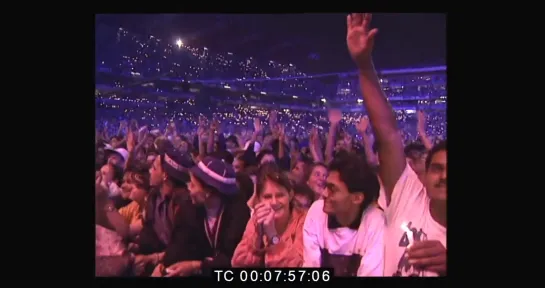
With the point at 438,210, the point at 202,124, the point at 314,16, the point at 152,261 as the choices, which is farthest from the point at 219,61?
the point at 438,210

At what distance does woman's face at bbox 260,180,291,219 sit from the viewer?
3.52m

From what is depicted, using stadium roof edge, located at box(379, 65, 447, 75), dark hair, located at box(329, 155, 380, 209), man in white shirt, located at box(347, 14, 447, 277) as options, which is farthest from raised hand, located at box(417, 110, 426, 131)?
dark hair, located at box(329, 155, 380, 209)

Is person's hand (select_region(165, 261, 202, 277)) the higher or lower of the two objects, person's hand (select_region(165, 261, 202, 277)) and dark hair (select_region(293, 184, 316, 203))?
the lower

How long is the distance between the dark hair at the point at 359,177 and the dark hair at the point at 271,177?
29cm

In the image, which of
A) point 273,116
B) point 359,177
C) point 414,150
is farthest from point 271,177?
point 414,150

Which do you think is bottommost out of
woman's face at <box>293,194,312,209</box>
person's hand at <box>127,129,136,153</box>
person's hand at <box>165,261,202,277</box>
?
person's hand at <box>165,261,202,277</box>

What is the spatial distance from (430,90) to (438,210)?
26.4 inches

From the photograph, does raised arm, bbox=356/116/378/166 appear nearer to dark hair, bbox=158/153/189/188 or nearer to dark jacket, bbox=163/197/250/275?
dark jacket, bbox=163/197/250/275

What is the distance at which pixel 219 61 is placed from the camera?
355 cm

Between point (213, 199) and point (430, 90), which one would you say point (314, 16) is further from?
point (213, 199)

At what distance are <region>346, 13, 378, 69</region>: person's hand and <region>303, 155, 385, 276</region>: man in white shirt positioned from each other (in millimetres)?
553

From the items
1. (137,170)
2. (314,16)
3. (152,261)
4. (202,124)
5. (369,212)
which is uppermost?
(314,16)

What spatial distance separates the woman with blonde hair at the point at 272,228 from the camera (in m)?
3.52

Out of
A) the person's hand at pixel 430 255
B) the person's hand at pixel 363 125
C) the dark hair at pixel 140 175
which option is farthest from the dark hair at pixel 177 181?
the person's hand at pixel 430 255
